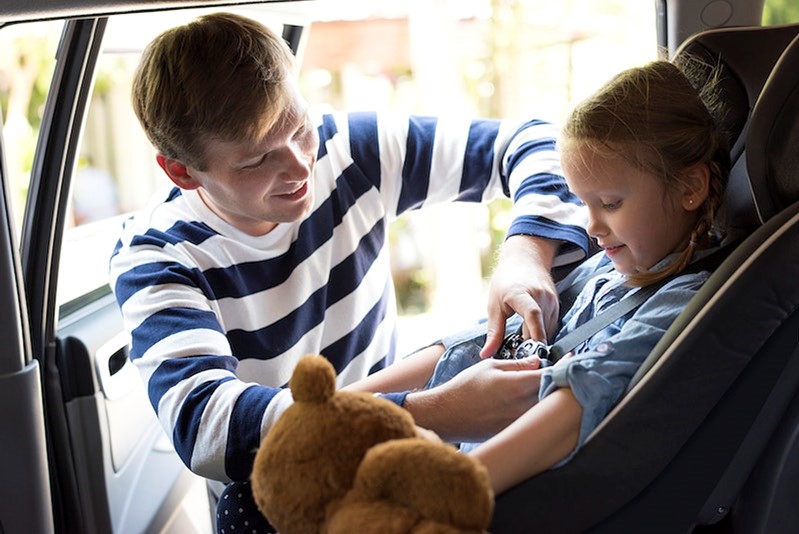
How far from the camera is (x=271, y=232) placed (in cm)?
162

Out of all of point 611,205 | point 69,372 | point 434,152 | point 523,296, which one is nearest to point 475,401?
point 523,296

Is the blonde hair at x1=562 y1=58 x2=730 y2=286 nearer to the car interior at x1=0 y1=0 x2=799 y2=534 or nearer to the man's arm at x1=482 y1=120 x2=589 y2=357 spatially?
the car interior at x1=0 y1=0 x2=799 y2=534

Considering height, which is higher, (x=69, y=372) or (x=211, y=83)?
(x=211, y=83)

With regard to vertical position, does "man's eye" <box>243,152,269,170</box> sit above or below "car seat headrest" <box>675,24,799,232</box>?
below

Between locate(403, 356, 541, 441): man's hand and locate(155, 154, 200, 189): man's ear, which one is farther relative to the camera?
locate(155, 154, 200, 189): man's ear

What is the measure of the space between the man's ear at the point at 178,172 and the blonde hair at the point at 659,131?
0.65m

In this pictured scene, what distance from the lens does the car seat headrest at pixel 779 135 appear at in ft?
3.72

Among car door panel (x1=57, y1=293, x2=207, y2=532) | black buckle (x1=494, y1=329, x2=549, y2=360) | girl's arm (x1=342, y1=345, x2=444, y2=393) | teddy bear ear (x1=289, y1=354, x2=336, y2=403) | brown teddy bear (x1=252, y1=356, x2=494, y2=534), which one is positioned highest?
teddy bear ear (x1=289, y1=354, x2=336, y2=403)

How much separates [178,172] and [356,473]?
88 cm

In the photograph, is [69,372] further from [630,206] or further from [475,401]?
[630,206]

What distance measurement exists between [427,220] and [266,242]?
3.02 meters

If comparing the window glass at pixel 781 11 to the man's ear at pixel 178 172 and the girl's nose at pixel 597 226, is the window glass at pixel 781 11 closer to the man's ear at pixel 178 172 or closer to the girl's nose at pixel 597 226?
the girl's nose at pixel 597 226

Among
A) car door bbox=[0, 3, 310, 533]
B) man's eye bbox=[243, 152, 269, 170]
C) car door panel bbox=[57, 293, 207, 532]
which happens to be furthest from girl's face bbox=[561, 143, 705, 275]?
car door panel bbox=[57, 293, 207, 532]

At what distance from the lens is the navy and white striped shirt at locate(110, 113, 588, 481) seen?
1.26 meters
